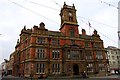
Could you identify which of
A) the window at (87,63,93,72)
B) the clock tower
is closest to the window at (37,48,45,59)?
the clock tower

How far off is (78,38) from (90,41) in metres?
5.18

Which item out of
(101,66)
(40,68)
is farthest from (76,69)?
(40,68)

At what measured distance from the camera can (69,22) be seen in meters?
48.5

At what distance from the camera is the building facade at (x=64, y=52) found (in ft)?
134

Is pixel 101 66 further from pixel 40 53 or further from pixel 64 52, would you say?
pixel 40 53

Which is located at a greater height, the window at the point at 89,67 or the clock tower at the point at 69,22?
the clock tower at the point at 69,22

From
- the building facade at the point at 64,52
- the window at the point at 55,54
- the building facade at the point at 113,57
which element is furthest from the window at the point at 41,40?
the building facade at the point at 113,57

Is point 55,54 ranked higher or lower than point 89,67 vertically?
higher

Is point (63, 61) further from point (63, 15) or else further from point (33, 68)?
point (63, 15)

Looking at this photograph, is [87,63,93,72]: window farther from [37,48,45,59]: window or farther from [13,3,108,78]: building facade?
[37,48,45,59]: window

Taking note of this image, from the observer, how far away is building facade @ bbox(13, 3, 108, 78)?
40812 mm

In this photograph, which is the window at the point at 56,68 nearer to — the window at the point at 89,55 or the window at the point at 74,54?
the window at the point at 74,54

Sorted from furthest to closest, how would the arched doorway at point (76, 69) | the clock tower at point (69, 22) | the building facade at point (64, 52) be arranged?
1. the clock tower at point (69, 22)
2. the arched doorway at point (76, 69)
3. the building facade at point (64, 52)

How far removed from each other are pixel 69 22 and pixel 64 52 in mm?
10103
